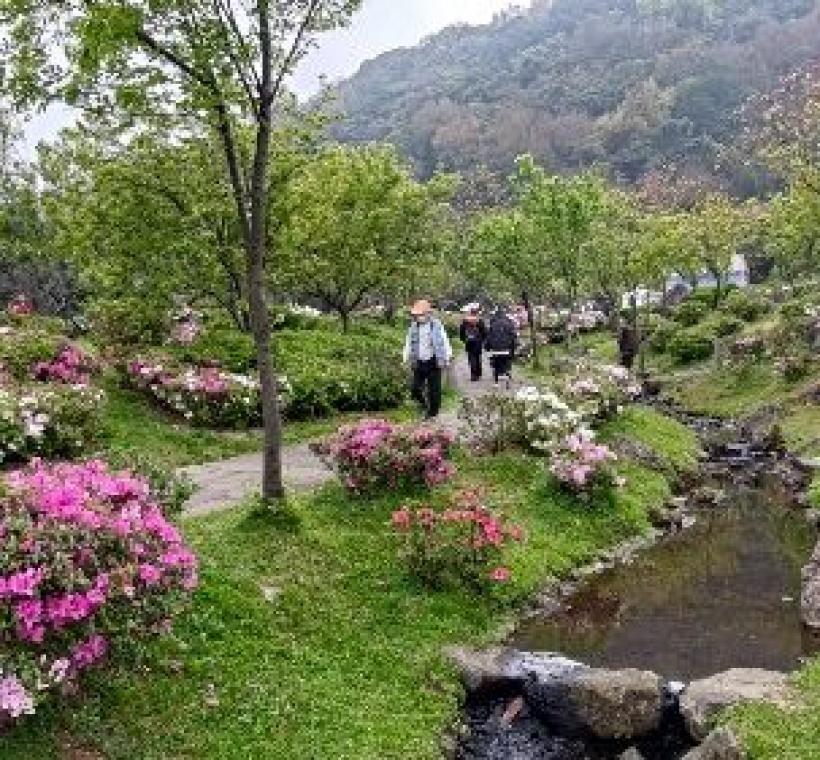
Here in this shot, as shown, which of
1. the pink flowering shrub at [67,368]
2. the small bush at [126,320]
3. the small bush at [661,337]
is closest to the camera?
the pink flowering shrub at [67,368]

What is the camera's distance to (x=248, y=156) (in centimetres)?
2584

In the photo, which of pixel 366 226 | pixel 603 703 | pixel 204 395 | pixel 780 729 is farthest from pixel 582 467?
pixel 366 226

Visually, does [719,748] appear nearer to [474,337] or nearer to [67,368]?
[67,368]

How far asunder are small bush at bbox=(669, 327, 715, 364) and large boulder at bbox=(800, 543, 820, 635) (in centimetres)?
3130

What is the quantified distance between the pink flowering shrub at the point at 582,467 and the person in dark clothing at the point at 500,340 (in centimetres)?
921

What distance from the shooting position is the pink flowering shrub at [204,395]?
24078 millimetres

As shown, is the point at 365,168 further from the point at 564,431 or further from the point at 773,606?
the point at 773,606

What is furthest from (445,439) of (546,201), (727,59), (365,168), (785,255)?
(727,59)

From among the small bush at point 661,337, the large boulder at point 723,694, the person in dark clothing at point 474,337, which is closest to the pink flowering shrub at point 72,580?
the large boulder at point 723,694

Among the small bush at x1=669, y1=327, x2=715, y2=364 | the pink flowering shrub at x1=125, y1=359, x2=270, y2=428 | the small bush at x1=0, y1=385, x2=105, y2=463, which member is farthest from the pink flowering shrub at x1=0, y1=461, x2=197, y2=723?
the small bush at x1=669, y1=327, x2=715, y2=364

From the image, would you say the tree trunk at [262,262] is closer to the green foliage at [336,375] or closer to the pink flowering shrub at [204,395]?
the pink flowering shrub at [204,395]

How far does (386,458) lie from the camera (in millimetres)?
18047

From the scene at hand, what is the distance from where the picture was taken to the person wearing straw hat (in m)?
22.1

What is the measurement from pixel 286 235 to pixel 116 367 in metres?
5.78
